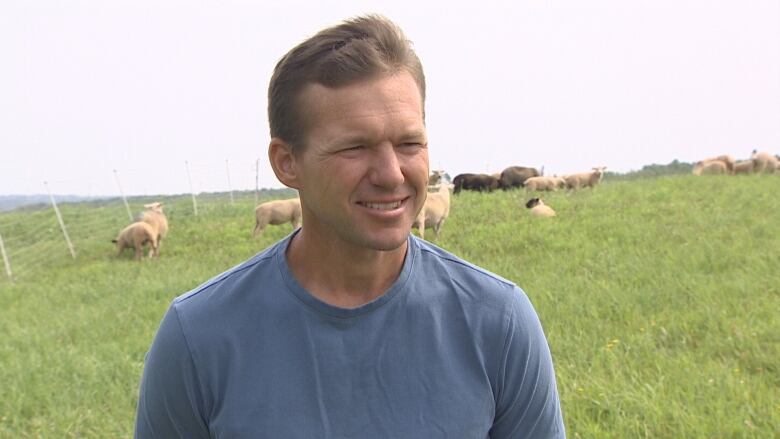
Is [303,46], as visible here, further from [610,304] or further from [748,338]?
[610,304]

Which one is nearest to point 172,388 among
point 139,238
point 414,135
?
point 414,135

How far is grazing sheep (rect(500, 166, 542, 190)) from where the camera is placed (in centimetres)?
2590

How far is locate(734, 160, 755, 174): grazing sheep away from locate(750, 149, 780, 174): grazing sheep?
156 millimetres

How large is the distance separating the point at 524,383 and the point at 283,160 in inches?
29.6

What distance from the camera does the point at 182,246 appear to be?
15805mm

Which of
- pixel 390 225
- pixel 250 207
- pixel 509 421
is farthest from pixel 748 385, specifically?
pixel 250 207

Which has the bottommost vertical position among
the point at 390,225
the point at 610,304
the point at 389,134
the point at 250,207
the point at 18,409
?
the point at 250,207

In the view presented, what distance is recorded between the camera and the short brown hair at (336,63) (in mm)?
1377

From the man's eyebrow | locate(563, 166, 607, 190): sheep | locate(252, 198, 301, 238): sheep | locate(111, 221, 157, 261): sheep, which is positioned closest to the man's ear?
the man's eyebrow

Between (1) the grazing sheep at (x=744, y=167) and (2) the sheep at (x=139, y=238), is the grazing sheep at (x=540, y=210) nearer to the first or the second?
(2) the sheep at (x=139, y=238)

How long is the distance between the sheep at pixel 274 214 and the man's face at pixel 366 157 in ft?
47.4

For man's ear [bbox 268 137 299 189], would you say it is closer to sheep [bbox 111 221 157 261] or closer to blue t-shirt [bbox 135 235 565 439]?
blue t-shirt [bbox 135 235 565 439]

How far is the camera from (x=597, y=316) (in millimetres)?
6316

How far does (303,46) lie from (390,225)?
42 centimetres
